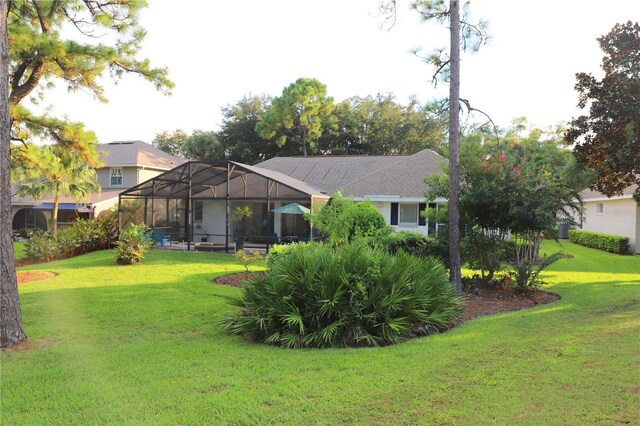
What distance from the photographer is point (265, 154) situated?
47875mm

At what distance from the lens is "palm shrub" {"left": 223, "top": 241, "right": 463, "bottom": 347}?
23.6 feet

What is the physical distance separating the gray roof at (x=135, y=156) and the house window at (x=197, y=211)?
601 centimetres

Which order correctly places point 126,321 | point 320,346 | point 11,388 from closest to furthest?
point 11,388 → point 320,346 → point 126,321

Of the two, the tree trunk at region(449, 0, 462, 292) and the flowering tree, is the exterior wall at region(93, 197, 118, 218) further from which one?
the tree trunk at region(449, 0, 462, 292)

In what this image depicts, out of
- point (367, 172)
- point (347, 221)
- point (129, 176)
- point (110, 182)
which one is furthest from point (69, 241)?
point (367, 172)

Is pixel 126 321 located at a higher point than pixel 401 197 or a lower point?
lower

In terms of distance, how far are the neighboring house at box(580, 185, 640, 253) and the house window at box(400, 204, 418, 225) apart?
7790 millimetres

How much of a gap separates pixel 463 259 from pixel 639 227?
14895mm

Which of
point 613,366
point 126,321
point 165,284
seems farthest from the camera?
point 165,284

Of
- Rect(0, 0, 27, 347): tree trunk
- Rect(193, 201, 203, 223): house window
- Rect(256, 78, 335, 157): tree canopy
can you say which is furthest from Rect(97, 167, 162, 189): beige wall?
Rect(0, 0, 27, 347): tree trunk

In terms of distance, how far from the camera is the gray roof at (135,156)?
31.1 m

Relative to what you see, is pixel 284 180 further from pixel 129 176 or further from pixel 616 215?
pixel 616 215

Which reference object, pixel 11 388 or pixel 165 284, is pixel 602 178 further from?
pixel 11 388

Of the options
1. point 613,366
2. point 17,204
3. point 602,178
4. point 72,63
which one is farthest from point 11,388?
point 17,204
